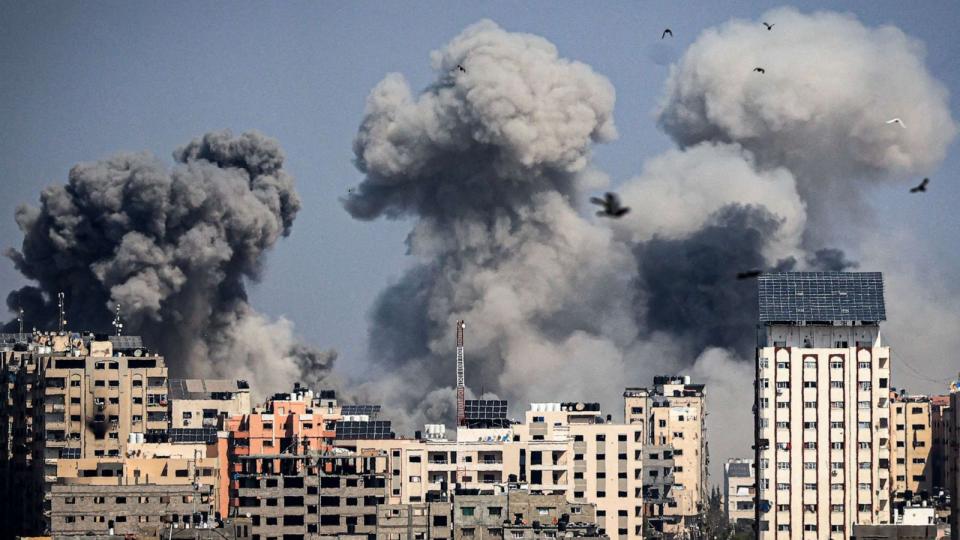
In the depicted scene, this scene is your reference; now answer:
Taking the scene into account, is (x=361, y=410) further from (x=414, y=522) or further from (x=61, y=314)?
(x=414, y=522)

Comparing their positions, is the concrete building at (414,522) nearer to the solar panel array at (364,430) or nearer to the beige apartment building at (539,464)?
the beige apartment building at (539,464)

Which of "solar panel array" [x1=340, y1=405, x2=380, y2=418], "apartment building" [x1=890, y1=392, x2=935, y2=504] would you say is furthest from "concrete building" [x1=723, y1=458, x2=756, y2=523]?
"solar panel array" [x1=340, y1=405, x2=380, y2=418]

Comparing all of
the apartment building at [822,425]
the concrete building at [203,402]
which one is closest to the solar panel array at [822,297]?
the apartment building at [822,425]

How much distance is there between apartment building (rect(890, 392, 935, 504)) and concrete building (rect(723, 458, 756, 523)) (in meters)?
15.1

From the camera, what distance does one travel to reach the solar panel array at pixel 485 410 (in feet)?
361

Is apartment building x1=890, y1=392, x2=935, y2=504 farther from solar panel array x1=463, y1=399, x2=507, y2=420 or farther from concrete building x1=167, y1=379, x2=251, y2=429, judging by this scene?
concrete building x1=167, y1=379, x2=251, y2=429

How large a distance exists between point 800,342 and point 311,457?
1887 centimetres

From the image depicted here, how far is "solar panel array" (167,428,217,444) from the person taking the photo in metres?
115

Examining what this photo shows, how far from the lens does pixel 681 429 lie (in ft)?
415

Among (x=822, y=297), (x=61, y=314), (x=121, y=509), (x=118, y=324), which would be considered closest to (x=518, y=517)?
(x=822, y=297)

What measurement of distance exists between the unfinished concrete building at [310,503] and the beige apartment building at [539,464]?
5715 mm

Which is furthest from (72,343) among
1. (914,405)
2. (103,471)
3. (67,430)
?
(914,405)

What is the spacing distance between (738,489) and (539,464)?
3722 cm

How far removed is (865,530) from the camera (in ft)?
278
